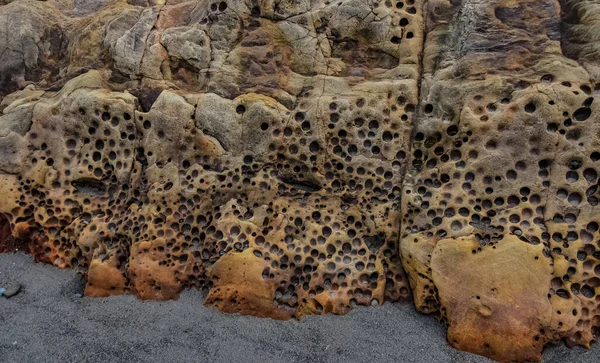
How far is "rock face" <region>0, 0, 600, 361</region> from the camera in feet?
12.4

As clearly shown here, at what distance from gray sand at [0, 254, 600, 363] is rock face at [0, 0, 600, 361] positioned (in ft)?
0.50

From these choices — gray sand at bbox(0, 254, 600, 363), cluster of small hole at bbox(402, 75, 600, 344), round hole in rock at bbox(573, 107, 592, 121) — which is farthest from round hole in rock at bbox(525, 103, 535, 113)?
gray sand at bbox(0, 254, 600, 363)

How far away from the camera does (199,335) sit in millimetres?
3922

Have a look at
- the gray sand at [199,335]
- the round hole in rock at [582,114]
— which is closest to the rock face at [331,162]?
the round hole in rock at [582,114]

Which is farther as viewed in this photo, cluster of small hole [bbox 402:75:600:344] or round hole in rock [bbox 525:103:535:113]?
round hole in rock [bbox 525:103:535:113]

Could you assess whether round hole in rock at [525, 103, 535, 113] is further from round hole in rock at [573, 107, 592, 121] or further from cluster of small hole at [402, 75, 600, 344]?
round hole in rock at [573, 107, 592, 121]

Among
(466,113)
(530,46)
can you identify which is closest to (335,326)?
(466,113)

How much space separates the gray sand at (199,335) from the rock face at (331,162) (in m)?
0.15

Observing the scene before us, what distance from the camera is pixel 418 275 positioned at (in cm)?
398

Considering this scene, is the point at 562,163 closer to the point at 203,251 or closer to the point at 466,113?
the point at 466,113

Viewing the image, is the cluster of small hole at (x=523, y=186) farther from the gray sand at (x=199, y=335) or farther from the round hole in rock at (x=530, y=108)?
the gray sand at (x=199, y=335)

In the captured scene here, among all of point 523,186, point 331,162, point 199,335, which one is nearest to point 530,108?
point 523,186

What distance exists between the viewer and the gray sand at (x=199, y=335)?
371 centimetres

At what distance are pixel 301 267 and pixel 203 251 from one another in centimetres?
102
